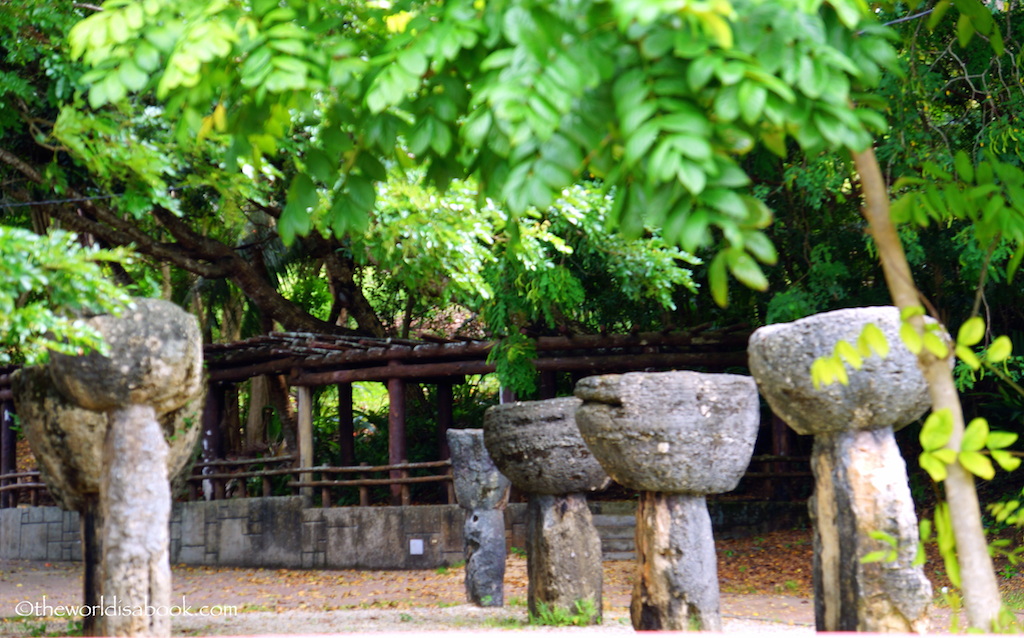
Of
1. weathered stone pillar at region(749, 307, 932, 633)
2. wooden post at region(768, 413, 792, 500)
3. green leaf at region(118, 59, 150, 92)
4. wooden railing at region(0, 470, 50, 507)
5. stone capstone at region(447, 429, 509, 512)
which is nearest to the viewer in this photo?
green leaf at region(118, 59, 150, 92)

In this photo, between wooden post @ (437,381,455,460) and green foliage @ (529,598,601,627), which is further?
Answer: wooden post @ (437,381,455,460)

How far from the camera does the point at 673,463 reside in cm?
648

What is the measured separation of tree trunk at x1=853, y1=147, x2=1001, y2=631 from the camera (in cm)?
255

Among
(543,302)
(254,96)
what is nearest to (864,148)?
(254,96)

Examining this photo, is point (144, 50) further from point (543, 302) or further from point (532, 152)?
point (543, 302)

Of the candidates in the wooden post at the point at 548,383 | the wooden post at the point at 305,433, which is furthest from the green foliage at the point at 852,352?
the wooden post at the point at 305,433

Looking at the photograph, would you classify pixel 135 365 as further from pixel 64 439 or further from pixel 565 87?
pixel 565 87

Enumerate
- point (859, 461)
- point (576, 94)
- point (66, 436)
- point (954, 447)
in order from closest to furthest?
point (576, 94), point (954, 447), point (859, 461), point (66, 436)

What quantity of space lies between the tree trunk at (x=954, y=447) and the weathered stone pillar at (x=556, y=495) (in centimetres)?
526

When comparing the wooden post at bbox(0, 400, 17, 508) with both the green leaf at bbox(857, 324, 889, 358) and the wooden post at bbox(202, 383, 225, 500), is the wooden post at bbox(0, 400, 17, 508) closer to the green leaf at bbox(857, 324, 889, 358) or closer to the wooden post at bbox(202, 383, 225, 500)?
the wooden post at bbox(202, 383, 225, 500)

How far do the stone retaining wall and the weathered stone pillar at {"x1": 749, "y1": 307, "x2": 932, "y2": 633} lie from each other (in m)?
7.52

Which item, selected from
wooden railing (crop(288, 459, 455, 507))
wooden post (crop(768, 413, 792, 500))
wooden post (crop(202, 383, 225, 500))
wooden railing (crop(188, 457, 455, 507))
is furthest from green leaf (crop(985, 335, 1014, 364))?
wooden post (crop(202, 383, 225, 500))

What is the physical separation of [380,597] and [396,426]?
3.14m

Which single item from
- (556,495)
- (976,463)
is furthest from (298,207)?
(556,495)
